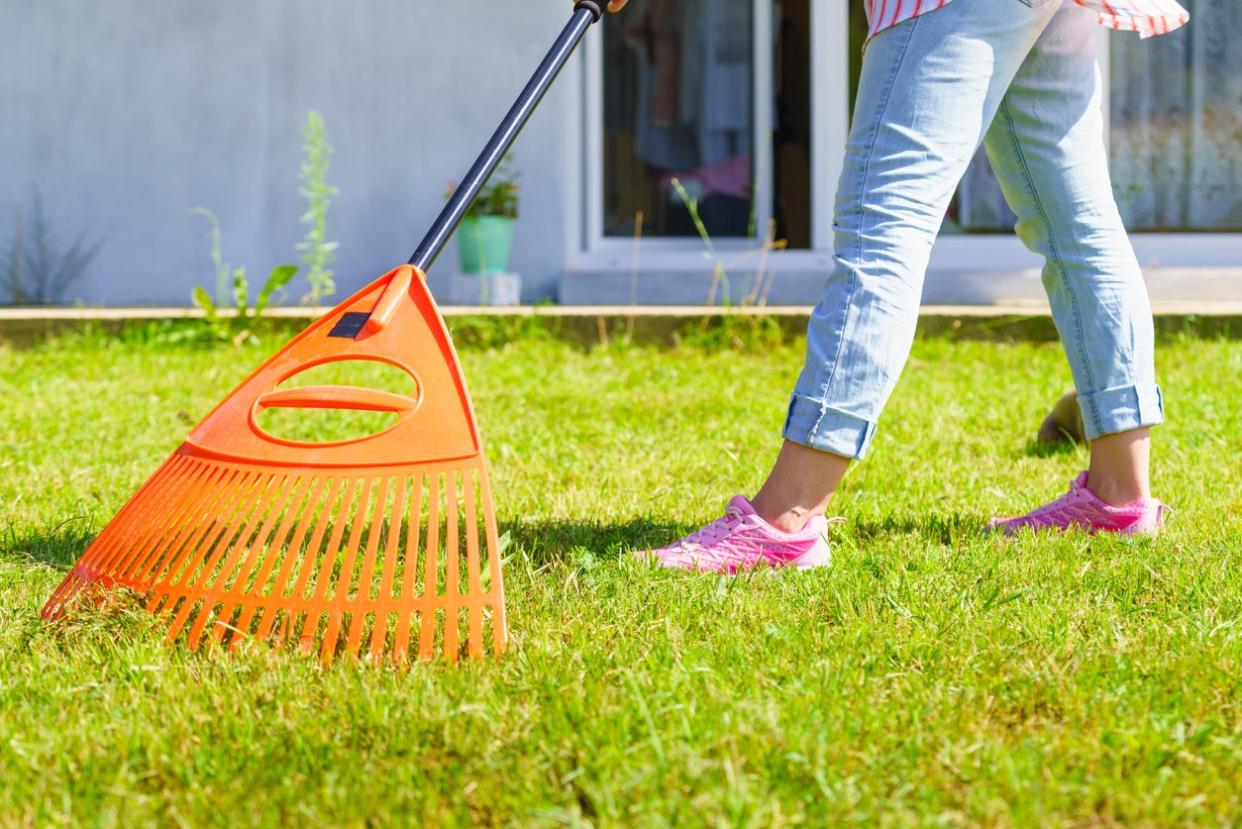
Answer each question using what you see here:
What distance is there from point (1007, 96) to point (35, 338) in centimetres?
422

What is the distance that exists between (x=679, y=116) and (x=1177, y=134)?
244 cm

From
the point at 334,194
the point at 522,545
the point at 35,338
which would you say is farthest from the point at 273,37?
the point at 522,545

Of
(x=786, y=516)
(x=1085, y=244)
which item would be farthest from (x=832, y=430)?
(x=1085, y=244)

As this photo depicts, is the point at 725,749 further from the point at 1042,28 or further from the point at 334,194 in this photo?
the point at 334,194

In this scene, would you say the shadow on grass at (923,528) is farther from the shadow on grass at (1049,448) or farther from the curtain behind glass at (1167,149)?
the curtain behind glass at (1167,149)

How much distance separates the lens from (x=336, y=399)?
6.51 ft

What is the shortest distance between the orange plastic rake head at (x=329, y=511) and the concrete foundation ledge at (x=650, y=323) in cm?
330

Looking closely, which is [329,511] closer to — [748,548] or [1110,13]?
[748,548]

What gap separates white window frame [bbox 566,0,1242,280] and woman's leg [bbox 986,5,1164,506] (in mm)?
3945

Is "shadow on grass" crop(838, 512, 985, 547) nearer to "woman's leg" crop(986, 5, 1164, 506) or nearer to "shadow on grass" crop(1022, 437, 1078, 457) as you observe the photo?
"woman's leg" crop(986, 5, 1164, 506)

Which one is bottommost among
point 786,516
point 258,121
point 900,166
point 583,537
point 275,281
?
point 583,537

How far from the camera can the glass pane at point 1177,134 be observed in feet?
21.8

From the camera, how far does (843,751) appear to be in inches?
57.2

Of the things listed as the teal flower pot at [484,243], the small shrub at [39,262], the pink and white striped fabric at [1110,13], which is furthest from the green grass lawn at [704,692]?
the small shrub at [39,262]
